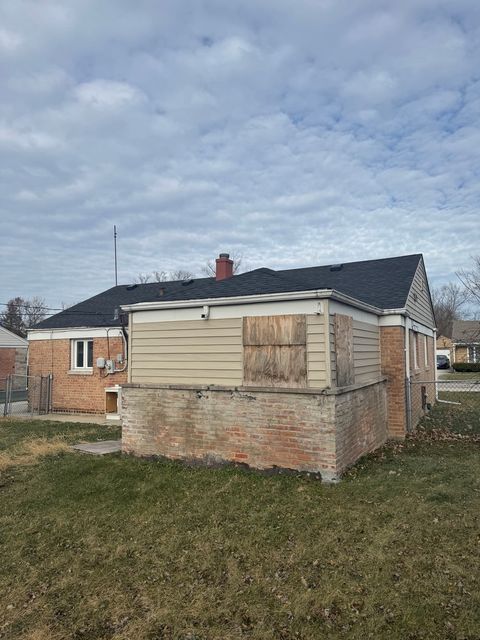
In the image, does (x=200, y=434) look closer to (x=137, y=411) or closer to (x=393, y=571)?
(x=137, y=411)

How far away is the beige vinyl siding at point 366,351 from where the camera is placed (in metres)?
8.30

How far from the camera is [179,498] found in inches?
250

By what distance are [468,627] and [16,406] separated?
738 inches

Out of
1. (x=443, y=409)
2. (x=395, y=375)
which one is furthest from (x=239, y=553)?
(x=443, y=409)

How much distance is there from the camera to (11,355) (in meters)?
30.4

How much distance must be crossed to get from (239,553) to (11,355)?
98.1 feet

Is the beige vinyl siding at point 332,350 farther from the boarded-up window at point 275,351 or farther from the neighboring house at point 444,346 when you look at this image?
the neighboring house at point 444,346

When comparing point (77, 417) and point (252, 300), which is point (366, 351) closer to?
point (252, 300)

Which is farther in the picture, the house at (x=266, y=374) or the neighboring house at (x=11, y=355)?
the neighboring house at (x=11, y=355)

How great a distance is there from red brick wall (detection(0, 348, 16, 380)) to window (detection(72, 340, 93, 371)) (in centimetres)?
1682

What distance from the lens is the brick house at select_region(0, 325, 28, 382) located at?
29750mm

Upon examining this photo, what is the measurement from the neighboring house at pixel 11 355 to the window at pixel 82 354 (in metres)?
16.2

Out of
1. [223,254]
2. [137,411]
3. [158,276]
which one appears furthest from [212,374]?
[158,276]

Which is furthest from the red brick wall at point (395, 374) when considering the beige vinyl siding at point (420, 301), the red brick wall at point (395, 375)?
the beige vinyl siding at point (420, 301)
